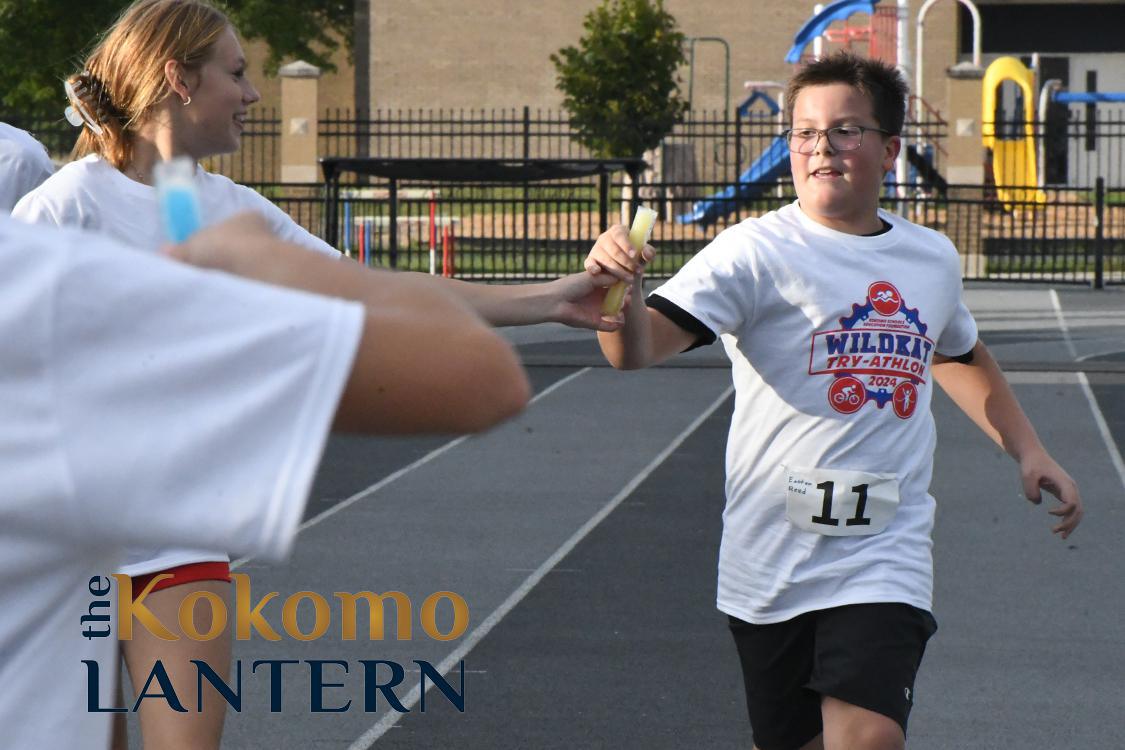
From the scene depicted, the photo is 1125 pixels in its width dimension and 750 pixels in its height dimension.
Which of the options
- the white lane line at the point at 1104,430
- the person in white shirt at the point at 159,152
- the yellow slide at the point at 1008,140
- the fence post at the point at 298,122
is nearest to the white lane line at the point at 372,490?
the white lane line at the point at 1104,430

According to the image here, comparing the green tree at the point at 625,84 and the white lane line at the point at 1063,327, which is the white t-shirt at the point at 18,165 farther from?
the green tree at the point at 625,84

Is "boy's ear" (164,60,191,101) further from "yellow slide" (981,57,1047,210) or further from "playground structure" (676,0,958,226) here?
"yellow slide" (981,57,1047,210)

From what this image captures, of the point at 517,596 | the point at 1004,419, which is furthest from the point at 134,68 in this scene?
the point at 517,596

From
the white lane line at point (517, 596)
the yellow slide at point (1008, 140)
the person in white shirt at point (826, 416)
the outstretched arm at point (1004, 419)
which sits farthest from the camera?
the yellow slide at point (1008, 140)

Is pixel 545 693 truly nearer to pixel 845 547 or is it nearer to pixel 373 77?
pixel 845 547

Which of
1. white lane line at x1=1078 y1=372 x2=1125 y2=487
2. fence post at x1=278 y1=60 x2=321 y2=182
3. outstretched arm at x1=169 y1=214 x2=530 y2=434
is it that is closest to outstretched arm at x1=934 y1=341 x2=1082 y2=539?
outstretched arm at x1=169 y1=214 x2=530 y2=434

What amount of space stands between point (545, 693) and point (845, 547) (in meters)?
2.19

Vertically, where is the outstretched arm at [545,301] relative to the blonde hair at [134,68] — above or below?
below

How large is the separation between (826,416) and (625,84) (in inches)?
1128

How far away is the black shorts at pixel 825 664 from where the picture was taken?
3535 millimetres

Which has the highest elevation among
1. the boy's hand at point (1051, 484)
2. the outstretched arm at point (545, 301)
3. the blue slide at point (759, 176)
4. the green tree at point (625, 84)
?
the green tree at point (625, 84)

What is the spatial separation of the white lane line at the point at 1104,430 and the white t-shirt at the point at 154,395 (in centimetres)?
901

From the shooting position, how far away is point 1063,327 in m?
17.9

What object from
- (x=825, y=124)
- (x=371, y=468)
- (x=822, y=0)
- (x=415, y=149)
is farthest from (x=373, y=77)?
(x=825, y=124)
